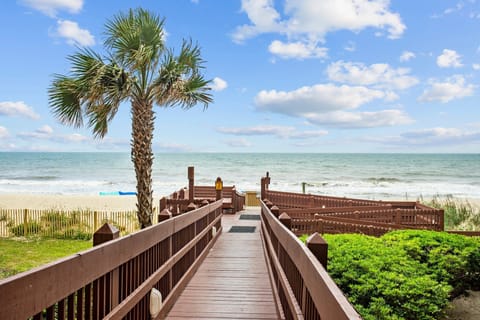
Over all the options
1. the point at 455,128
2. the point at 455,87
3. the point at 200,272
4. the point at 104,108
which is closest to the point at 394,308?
the point at 200,272

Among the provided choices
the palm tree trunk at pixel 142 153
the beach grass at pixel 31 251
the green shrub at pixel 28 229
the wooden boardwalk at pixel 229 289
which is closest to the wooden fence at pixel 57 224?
the green shrub at pixel 28 229

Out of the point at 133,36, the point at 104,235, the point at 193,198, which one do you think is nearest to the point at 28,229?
the point at 193,198

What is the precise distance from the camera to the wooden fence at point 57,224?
14.2 metres

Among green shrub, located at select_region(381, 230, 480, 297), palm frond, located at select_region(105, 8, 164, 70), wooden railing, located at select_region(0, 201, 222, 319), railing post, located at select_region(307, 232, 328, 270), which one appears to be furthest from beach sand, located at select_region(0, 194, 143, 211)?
railing post, located at select_region(307, 232, 328, 270)

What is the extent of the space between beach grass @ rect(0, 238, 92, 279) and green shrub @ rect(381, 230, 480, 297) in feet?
27.2

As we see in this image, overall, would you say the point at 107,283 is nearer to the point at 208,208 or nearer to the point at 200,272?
the point at 200,272

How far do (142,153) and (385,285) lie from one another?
23.1 feet

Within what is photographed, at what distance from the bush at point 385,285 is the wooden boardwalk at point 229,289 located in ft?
3.47

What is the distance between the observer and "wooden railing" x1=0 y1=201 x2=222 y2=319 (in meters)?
1.47

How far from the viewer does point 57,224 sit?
14.4 meters

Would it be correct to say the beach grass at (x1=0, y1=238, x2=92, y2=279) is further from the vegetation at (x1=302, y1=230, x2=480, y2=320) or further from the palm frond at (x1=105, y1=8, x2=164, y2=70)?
the vegetation at (x1=302, y1=230, x2=480, y2=320)

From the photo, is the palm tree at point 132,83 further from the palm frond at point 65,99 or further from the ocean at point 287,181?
the ocean at point 287,181

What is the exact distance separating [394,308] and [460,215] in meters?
13.6

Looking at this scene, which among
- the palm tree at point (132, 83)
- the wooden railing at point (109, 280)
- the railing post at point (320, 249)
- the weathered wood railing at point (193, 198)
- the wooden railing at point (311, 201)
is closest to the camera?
the wooden railing at point (109, 280)
